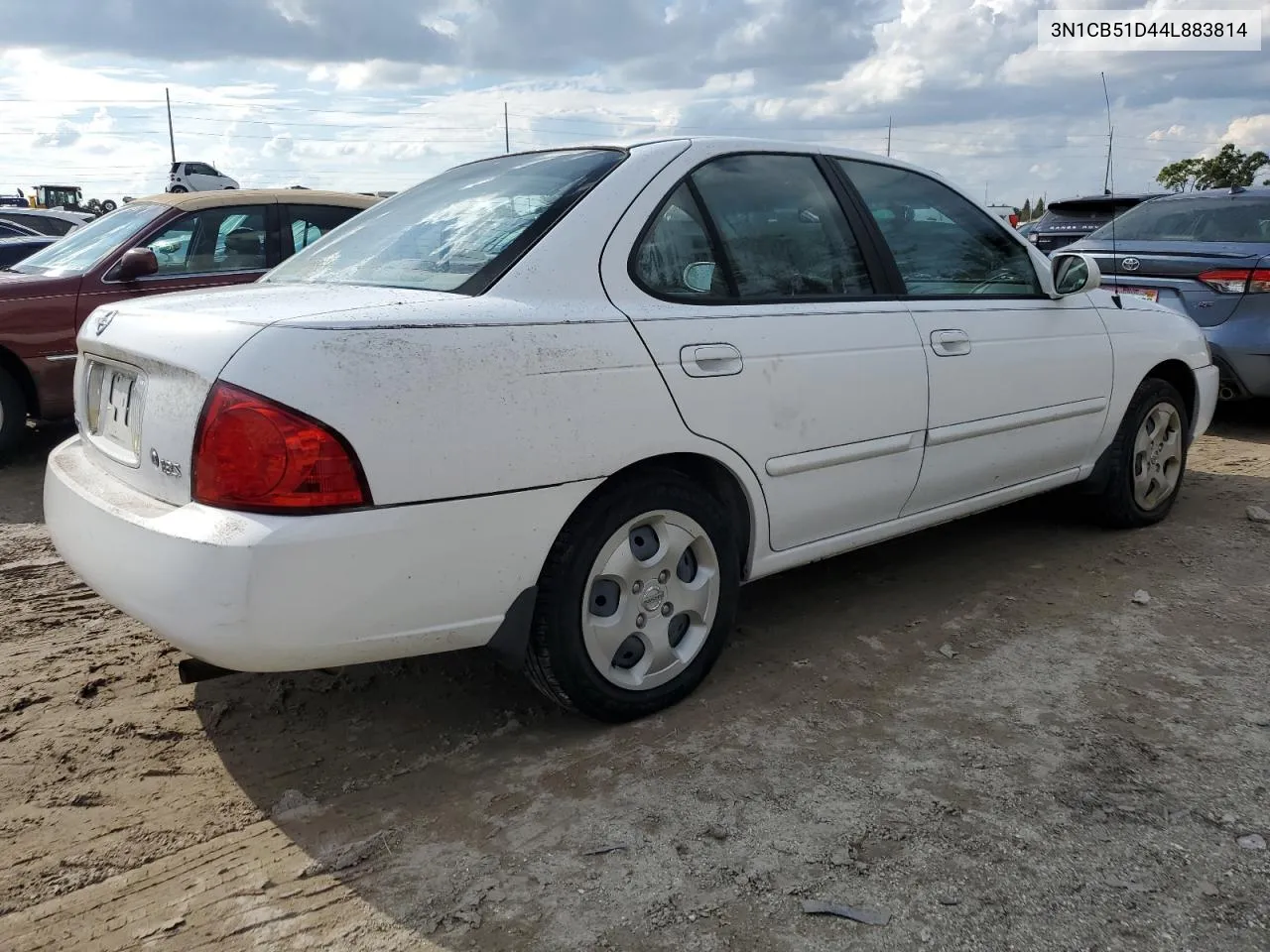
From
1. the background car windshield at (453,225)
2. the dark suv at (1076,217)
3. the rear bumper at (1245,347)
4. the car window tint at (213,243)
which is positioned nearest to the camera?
the background car windshield at (453,225)

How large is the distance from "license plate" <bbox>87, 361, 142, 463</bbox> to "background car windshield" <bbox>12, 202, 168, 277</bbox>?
3.90 m

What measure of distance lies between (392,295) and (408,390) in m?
0.40

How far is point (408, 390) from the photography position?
2281mm

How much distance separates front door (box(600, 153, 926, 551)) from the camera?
9.24ft

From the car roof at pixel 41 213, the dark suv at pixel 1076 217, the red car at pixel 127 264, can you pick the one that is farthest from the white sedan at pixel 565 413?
the car roof at pixel 41 213

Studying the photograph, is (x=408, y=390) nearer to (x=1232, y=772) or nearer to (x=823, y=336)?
(x=823, y=336)

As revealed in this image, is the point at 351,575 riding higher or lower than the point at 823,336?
lower

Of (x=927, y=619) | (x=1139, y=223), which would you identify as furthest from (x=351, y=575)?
(x=1139, y=223)

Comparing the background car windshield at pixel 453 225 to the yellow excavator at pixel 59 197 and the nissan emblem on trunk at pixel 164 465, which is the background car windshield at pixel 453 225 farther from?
the yellow excavator at pixel 59 197

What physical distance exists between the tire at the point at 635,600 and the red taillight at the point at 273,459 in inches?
23.9

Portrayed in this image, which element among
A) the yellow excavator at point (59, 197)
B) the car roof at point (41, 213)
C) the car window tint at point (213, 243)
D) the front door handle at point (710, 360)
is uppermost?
the yellow excavator at point (59, 197)

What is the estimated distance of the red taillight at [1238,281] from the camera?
629cm

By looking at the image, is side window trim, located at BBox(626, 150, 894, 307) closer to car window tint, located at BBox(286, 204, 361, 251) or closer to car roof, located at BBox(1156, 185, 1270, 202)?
car window tint, located at BBox(286, 204, 361, 251)

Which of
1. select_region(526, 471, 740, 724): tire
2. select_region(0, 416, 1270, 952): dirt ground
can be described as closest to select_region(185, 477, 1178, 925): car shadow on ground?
select_region(0, 416, 1270, 952): dirt ground
